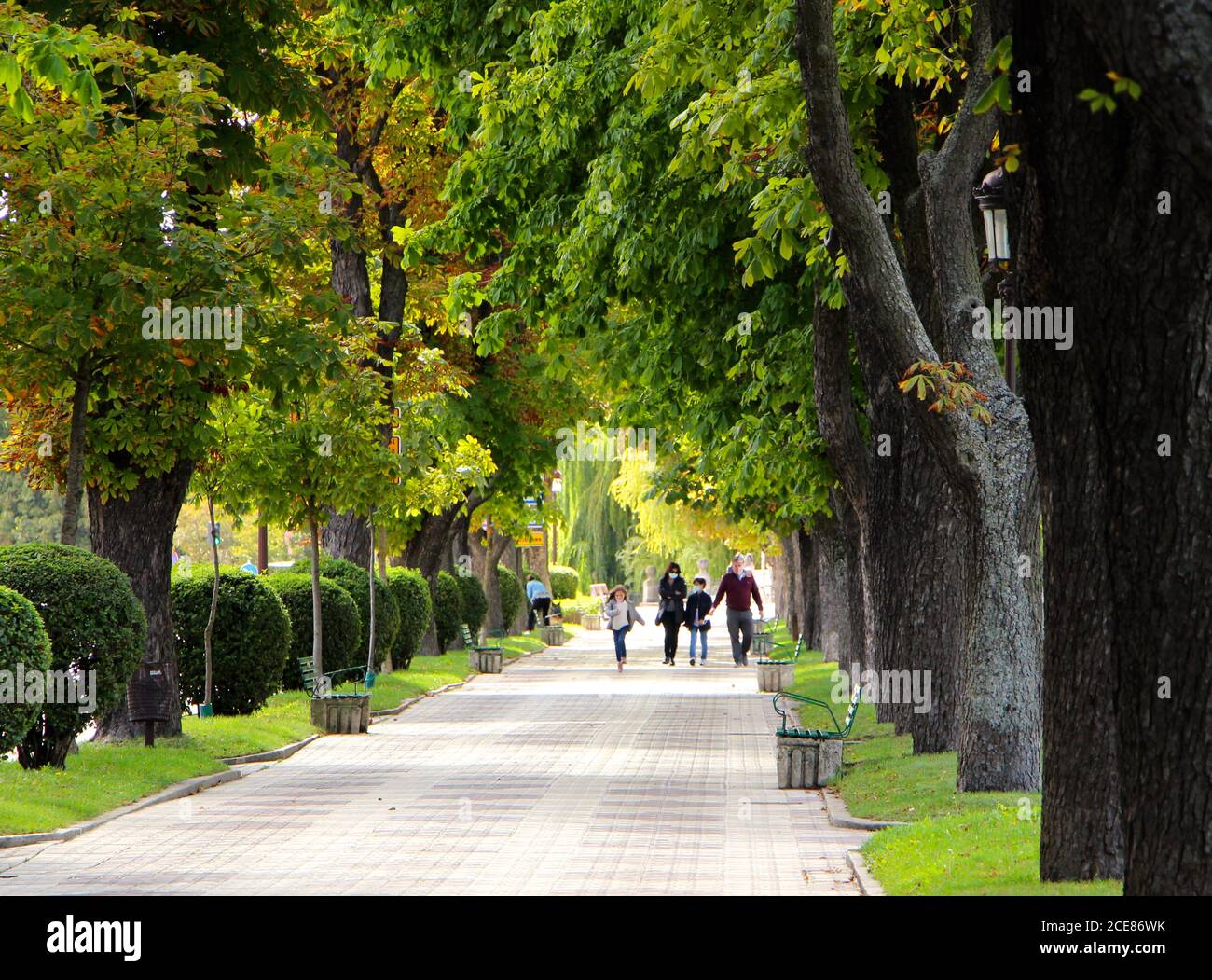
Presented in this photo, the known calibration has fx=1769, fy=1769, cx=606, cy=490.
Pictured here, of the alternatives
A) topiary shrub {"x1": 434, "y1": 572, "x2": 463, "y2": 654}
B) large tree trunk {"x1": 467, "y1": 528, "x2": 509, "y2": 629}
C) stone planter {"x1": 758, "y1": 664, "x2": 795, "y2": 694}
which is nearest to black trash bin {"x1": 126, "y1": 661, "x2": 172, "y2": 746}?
stone planter {"x1": 758, "y1": 664, "x2": 795, "y2": 694}

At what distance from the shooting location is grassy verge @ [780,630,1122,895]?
372 inches

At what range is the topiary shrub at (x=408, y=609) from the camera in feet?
106

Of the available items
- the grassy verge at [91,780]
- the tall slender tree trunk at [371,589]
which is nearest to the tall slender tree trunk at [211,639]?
the grassy verge at [91,780]

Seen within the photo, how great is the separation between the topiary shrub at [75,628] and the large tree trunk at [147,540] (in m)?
2.38

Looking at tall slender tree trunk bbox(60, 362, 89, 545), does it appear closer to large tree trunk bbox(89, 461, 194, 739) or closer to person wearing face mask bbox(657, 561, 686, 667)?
large tree trunk bbox(89, 461, 194, 739)

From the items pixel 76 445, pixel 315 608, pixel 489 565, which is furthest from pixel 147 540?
pixel 489 565

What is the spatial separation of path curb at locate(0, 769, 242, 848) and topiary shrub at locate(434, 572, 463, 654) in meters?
22.5

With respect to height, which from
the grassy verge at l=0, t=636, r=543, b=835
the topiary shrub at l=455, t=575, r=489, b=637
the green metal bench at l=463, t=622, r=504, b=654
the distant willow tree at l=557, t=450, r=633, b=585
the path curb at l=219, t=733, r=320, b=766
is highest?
the distant willow tree at l=557, t=450, r=633, b=585

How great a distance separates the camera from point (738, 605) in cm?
3934

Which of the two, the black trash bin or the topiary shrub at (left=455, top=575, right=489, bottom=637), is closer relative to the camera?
the black trash bin

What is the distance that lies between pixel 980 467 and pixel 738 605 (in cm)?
2698

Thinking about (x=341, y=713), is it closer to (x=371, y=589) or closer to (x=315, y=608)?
(x=315, y=608)

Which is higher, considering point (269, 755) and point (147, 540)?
point (147, 540)

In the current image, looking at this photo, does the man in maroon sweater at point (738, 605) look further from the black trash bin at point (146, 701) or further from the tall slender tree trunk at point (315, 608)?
the black trash bin at point (146, 701)
